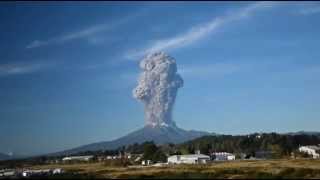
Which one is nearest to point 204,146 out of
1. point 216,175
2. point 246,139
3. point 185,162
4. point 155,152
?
point 246,139

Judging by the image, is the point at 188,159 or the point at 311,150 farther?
the point at 311,150

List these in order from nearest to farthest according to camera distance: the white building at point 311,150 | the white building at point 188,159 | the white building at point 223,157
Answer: the white building at point 188,159
the white building at point 311,150
the white building at point 223,157

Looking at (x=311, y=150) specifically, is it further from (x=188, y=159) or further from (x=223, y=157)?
(x=188, y=159)

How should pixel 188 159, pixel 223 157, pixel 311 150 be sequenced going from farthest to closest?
pixel 311 150
pixel 223 157
pixel 188 159

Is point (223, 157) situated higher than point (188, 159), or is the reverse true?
point (223, 157)

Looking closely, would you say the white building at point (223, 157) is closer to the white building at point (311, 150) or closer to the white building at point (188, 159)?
the white building at point (188, 159)

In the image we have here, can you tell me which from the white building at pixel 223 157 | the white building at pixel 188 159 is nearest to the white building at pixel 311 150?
the white building at pixel 223 157

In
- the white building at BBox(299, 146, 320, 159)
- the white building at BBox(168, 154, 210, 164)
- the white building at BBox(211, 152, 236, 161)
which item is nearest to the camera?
the white building at BBox(168, 154, 210, 164)

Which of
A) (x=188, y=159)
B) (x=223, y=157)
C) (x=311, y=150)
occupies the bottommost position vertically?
(x=188, y=159)

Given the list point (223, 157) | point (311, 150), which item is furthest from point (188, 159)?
point (311, 150)

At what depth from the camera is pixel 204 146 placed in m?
114

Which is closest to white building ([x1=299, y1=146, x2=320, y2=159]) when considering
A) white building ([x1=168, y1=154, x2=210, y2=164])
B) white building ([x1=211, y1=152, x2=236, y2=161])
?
white building ([x1=211, y1=152, x2=236, y2=161])

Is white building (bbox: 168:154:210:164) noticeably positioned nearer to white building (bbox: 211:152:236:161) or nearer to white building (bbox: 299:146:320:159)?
white building (bbox: 211:152:236:161)

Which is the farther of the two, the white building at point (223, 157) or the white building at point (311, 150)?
Result: the white building at point (223, 157)
